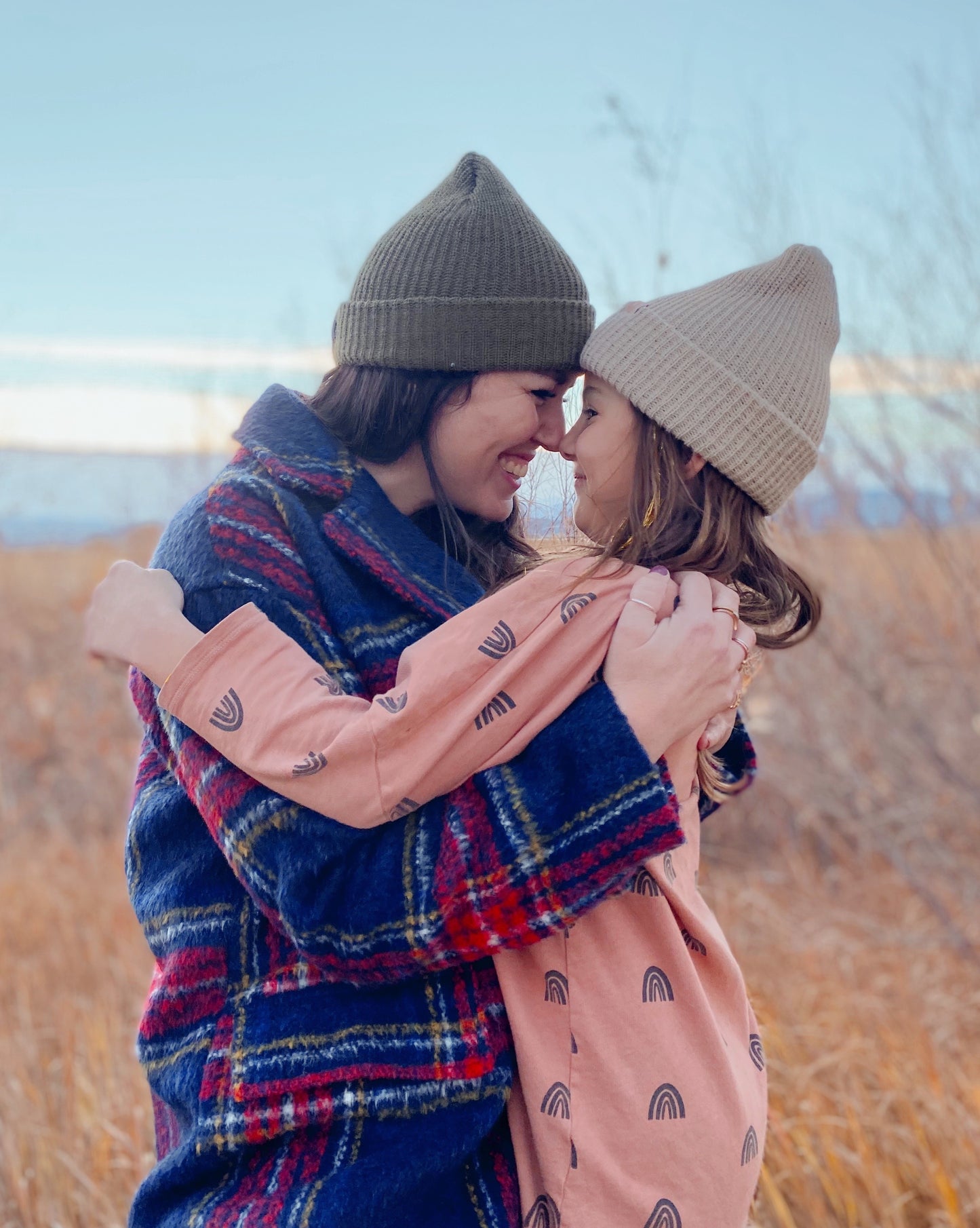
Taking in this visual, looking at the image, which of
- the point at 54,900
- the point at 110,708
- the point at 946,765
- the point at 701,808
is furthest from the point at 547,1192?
the point at 110,708

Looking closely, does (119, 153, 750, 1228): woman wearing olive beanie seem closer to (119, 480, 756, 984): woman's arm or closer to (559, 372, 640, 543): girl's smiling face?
(119, 480, 756, 984): woman's arm

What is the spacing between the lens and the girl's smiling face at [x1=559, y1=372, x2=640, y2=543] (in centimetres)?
149

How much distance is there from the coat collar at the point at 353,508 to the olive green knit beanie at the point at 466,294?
18 centimetres

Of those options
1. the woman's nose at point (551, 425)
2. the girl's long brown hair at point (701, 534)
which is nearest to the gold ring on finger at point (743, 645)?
the girl's long brown hair at point (701, 534)

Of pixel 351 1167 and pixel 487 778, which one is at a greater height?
pixel 487 778

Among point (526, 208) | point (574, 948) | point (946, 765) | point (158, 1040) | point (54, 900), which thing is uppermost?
point (526, 208)

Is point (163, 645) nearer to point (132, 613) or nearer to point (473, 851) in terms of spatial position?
point (132, 613)

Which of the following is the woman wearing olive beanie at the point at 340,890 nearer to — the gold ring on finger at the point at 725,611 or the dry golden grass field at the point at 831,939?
the gold ring on finger at the point at 725,611

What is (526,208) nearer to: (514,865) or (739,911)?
(514,865)

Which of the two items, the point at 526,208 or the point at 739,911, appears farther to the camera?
the point at 739,911

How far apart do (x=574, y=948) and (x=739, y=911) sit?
3.69 meters

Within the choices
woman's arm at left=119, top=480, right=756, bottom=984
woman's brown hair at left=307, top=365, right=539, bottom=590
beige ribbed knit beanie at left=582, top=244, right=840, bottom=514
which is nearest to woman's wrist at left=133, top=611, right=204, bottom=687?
woman's arm at left=119, top=480, right=756, bottom=984

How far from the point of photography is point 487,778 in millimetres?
1186

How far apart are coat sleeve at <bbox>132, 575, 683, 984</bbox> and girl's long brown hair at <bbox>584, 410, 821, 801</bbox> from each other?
0.28 m
